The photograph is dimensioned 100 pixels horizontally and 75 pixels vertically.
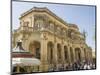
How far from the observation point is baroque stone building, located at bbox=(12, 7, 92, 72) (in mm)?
2658

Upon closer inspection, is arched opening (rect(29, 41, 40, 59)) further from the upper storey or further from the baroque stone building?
the upper storey

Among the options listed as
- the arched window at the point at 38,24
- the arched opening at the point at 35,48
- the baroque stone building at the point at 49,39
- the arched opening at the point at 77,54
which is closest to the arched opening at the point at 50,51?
the baroque stone building at the point at 49,39

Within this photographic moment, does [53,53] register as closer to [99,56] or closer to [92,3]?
[99,56]

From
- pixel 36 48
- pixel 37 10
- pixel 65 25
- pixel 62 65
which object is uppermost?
pixel 37 10

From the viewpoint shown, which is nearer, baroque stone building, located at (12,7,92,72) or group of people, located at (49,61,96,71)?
baroque stone building, located at (12,7,92,72)

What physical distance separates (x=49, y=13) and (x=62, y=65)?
67 centimetres

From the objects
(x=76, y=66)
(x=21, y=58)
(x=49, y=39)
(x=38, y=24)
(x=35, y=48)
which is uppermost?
(x=38, y=24)

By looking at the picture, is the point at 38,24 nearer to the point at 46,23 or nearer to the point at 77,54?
the point at 46,23

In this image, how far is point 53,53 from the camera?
278cm

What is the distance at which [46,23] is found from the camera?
9.02ft

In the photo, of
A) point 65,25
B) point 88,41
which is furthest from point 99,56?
point 65,25

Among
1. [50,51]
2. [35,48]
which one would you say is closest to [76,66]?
[50,51]

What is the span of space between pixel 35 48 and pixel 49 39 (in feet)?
0.70

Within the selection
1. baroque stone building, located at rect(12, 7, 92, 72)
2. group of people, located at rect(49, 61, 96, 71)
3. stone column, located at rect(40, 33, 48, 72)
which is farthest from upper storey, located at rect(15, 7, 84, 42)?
group of people, located at rect(49, 61, 96, 71)
